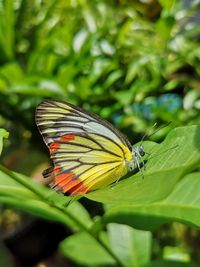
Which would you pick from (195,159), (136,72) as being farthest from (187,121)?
(195,159)

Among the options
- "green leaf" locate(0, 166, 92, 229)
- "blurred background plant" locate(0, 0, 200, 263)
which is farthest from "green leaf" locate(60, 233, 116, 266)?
"blurred background plant" locate(0, 0, 200, 263)

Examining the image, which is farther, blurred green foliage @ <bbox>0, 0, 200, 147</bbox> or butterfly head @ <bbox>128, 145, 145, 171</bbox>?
blurred green foliage @ <bbox>0, 0, 200, 147</bbox>

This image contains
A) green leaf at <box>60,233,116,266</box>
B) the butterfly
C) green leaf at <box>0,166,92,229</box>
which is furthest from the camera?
green leaf at <box>60,233,116,266</box>

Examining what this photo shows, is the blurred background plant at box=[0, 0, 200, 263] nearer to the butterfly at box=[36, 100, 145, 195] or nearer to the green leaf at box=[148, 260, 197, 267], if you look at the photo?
the green leaf at box=[148, 260, 197, 267]

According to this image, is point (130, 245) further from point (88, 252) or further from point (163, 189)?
point (163, 189)

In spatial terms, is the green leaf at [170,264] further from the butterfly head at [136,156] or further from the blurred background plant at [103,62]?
the blurred background plant at [103,62]

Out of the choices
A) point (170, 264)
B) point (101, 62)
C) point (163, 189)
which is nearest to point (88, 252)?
point (170, 264)
